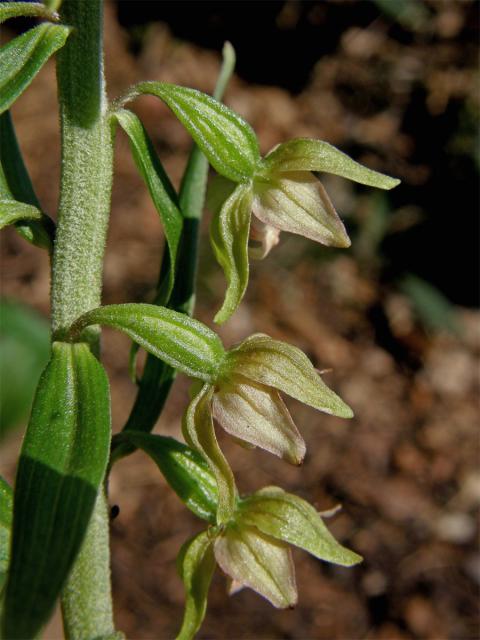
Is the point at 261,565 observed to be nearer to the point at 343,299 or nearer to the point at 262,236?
the point at 262,236

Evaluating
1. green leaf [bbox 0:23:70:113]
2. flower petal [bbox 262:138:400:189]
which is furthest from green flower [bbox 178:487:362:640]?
green leaf [bbox 0:23:70:113]

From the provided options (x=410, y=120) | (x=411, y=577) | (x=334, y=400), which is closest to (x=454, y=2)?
(x=410, y=120)

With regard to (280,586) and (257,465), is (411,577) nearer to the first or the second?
(257,465)

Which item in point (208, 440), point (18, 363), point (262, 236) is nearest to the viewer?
point (208, 440)

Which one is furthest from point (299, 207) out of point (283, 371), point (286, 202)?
point (283, 371)

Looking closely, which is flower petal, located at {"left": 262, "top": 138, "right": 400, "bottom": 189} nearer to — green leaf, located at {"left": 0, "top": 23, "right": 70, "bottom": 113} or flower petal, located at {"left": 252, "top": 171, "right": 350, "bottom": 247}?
flower petal, located at {"left": 252, "top": 171, "right": 350, "bottom": 247}

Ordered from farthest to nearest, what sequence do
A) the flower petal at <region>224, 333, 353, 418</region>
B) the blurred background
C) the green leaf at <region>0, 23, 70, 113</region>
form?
the blurred background, the flower petal at <region>224, 333, 353, 418</region>, the green leaf at <region>0, 23, 70, 113</region>

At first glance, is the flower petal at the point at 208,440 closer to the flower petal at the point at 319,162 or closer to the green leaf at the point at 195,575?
the green leaf at the point at 195,575
